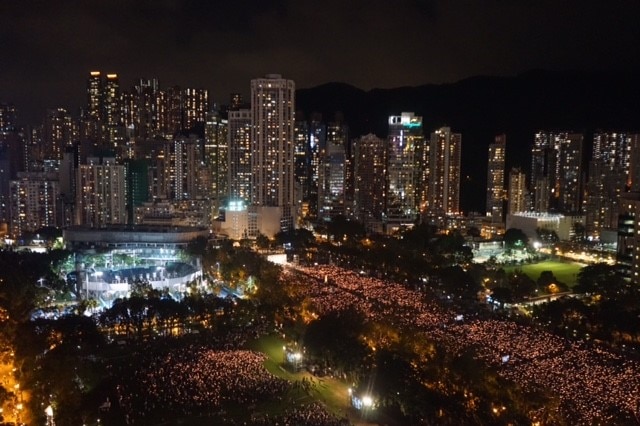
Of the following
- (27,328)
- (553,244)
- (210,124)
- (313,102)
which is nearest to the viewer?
(27,328)

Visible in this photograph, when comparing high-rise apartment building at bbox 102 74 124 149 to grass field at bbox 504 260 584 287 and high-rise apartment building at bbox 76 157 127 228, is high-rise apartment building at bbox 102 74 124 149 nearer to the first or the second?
high-rise apartment building at bbox 76 157 127 228

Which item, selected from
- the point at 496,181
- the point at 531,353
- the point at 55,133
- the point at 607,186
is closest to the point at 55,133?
the point at 55,133

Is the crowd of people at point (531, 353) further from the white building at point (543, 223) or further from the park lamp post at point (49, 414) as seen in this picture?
the white building at point (543, 223)

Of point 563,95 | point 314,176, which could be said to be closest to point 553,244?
point 314,176

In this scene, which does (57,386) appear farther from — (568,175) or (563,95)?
(563,95)

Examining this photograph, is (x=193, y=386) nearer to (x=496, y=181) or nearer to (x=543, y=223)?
(x=543, y=223)

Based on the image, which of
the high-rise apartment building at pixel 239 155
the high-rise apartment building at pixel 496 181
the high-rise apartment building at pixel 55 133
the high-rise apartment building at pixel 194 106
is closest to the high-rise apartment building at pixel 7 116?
the high-rise apartment building at pixel 55 133

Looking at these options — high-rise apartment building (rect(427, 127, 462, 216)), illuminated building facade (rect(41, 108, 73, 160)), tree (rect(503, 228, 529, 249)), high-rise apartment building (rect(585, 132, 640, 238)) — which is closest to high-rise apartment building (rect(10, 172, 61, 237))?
illuminated building facade (rect(41, 108, 73, 160))
